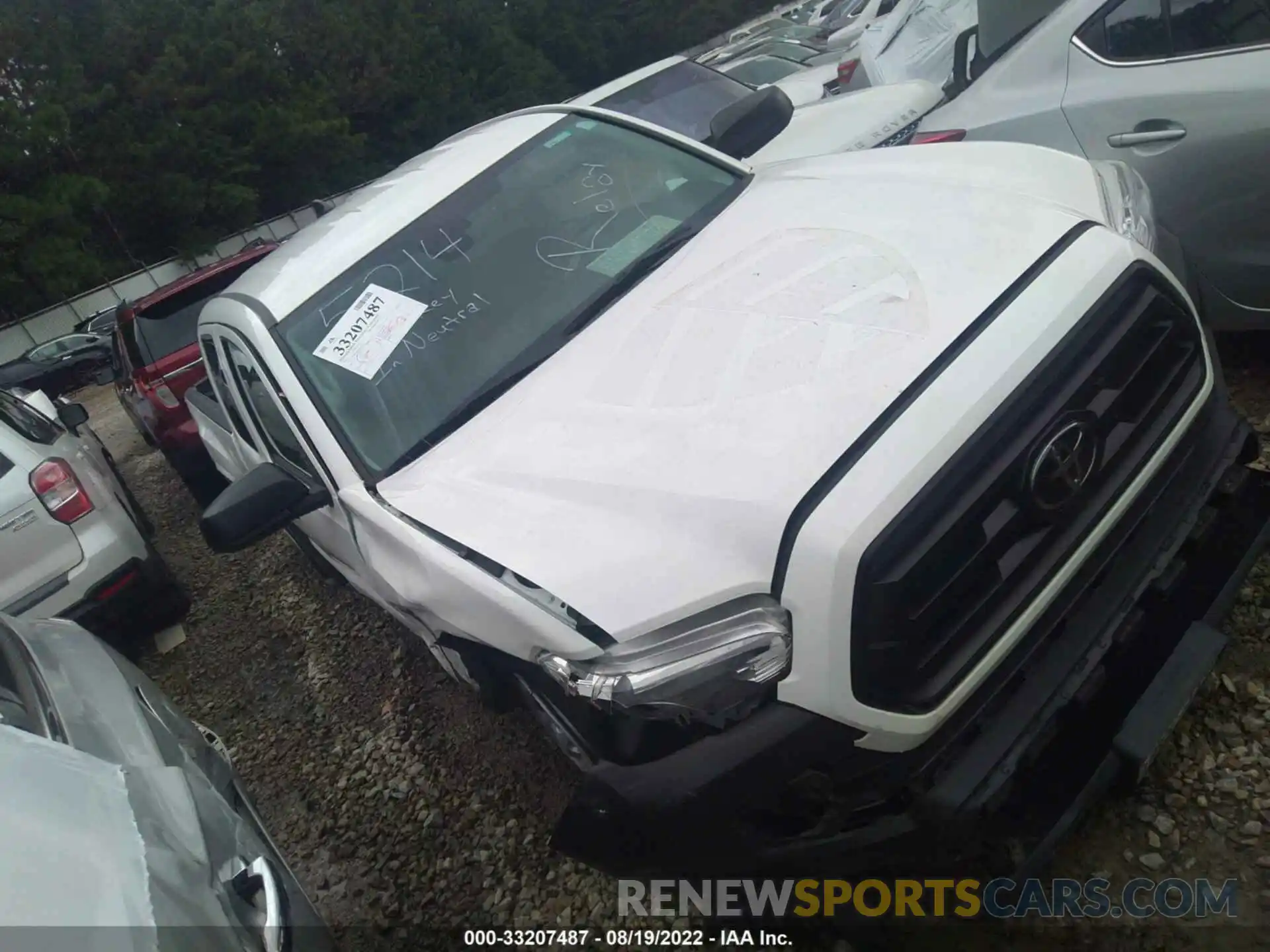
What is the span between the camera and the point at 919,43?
19.4 feet

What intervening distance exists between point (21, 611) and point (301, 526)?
1242 mm

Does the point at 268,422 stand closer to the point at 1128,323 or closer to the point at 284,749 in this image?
the point at 284,749

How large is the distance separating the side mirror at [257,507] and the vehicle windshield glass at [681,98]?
392cm

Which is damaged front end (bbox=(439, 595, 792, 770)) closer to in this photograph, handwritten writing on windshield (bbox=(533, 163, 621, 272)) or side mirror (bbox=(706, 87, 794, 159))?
handwritten writing on windshield (bbox=(533, 163, 621, 272))

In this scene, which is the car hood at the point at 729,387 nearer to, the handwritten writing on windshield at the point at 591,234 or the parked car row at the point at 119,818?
the handwritten writing on windshield at the point at 591,234

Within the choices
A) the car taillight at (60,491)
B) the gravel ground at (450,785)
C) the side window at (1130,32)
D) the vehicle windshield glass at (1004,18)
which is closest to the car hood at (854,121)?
the vehicle windshield glass at (1004,18)

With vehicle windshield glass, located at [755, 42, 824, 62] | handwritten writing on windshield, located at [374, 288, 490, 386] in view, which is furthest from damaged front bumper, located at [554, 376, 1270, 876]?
A: vehicle windshield glass, located at [755, 42, 824, 62]

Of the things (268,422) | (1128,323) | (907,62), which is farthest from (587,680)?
(907,62)

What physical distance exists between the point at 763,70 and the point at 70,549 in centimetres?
810

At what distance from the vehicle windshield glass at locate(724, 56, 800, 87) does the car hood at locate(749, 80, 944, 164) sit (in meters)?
4.05

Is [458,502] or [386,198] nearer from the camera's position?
Result: [458,502]

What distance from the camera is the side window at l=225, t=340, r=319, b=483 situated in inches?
105

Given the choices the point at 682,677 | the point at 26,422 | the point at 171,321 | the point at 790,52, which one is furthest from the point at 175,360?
the point at 790,52

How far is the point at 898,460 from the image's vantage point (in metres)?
1.59
